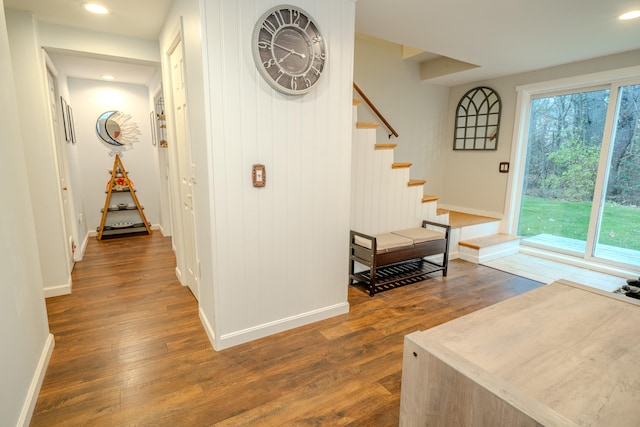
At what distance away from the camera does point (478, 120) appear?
15.8 ft

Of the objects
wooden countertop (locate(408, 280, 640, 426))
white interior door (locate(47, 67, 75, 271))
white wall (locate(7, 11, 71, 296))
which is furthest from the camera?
white interior door (locate(47, 67, 75, 271))

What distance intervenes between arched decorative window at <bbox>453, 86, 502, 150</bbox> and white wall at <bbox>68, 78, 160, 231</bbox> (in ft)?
16.4

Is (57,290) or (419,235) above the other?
(419,235)

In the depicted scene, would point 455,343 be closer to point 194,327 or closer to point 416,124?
point 194,327

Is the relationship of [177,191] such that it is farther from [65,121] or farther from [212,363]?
[65,121]

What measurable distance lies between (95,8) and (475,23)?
3.05 meters

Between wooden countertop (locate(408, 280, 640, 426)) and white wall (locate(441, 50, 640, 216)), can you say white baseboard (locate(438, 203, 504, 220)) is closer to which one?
white wall (locate(441, 50, 640, 216))

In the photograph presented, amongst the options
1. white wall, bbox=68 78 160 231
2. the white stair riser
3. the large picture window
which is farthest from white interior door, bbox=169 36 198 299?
the large picture window

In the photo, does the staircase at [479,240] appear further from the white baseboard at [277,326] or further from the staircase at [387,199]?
the white baseboard at [277,326]

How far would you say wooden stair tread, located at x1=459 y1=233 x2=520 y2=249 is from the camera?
4.05 metres

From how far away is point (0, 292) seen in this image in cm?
142

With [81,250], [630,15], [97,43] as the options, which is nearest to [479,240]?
[630,15]

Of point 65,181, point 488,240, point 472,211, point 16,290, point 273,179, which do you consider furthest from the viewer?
point 472,211

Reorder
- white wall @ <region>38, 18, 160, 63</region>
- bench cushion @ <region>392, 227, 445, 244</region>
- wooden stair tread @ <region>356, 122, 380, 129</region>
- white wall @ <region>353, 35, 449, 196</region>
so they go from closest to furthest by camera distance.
A: white wall @ <region>38, 18, 160, 63</region> < wooden stair tread @ <region>356, 122, 380, 129</region> < bench cushion @ <region>392, 227, 445, 244</region> < white wall @ <region>353, 35, 449, 196</region>
